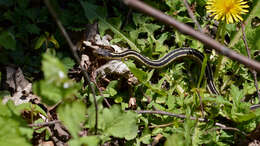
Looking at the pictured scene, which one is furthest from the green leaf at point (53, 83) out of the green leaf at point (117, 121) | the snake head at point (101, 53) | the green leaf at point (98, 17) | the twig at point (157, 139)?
the green leaf at point (98, 17)

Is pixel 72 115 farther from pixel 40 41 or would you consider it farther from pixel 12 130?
pixel 40 41

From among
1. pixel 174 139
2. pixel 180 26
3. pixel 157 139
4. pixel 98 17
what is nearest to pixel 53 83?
pixel 180 26

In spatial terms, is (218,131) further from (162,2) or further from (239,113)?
(162,2)

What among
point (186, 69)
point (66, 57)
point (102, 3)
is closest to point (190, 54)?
point (186, 69)

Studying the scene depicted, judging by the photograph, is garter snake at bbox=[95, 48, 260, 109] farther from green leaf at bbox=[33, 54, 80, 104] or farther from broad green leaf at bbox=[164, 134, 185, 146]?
green leaf at bbox=[33, 54, 80, 104]

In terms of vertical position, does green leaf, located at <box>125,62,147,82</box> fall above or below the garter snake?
below

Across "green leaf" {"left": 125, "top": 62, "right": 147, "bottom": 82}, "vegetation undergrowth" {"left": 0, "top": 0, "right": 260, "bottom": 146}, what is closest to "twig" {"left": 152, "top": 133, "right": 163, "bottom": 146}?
"vegetation undergrowth" {"left": 0, "top": 0, "right": 260, "bottom": 146}
